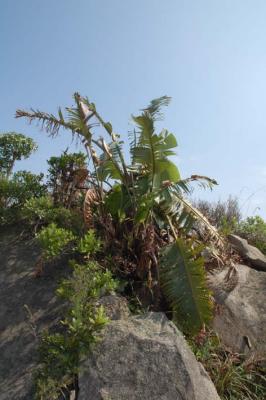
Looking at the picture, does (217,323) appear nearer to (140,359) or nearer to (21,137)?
(140,359)

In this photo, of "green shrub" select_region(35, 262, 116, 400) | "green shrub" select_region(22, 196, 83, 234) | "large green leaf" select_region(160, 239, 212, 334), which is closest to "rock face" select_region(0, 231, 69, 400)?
"green shrub" select_region(35, 262, 116, 400)

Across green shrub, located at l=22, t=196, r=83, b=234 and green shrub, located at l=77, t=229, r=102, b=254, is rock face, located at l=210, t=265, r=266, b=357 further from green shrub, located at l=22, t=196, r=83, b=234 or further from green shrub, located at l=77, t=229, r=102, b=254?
green shrub, located at l=22, t=196, r=83, b=234

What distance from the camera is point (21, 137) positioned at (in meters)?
8.86

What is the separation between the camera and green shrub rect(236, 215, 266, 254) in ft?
28.6

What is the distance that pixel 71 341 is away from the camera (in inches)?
171

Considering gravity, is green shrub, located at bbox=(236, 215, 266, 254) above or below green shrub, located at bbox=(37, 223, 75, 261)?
above

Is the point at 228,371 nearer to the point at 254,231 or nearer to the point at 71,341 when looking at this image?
the point at 71,341

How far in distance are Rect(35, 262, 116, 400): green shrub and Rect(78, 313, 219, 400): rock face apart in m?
0.14

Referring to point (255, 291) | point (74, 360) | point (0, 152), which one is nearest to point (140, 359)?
point (74, 360)

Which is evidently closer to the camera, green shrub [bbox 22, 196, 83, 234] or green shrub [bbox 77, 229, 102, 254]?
green shrub [bbox 77, 229, 102, 254]

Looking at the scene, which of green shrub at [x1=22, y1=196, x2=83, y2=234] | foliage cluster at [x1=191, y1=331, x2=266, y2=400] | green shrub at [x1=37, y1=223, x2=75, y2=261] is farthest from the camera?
green shrub at [x1=22, y1=196, x2=83, y2=234]

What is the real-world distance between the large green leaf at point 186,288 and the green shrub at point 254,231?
3.67 m

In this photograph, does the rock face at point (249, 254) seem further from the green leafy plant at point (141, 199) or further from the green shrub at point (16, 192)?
the green shrub at point (16, 192)

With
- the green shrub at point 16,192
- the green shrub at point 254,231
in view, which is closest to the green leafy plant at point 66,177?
the green shrub at point 16,192
